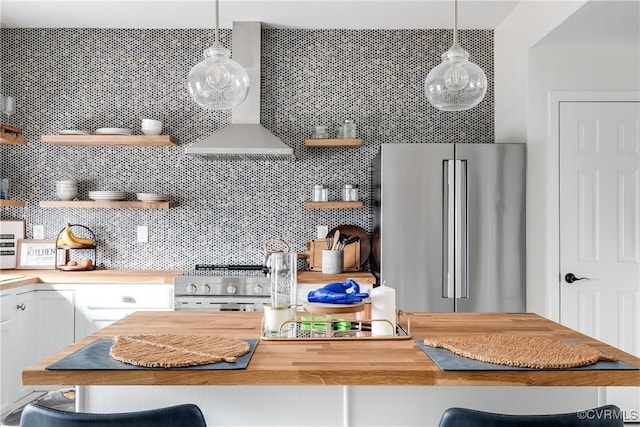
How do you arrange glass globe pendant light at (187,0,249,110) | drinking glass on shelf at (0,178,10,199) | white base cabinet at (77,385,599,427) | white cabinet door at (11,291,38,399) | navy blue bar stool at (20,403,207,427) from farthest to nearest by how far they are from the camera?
drinking glass on shelf at (0,178,10,199) < white cabinet door at (11,291,38,399) < glass globe pendant light at (187,0,249,110) < white base cabinet at (77,385,599,427) < navy blue bar stool at (20,403,207,427)

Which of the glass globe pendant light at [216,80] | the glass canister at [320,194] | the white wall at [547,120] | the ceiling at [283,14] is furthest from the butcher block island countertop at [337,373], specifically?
the ceiling at [283,14]

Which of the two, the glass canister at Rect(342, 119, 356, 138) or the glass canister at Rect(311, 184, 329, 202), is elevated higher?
the glass canister at Rect(342, 119, 356, 138)

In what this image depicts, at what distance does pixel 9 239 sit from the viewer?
4102 mm

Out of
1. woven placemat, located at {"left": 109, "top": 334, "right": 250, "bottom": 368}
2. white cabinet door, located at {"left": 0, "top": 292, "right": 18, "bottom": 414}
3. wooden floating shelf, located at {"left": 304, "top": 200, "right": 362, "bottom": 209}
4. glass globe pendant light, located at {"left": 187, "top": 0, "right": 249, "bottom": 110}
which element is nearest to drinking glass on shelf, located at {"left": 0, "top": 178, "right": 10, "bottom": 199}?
white cabinet door, located at {"left": 0, "top": 292, "right": 18, "bottom": 414}

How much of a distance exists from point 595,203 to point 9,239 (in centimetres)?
426

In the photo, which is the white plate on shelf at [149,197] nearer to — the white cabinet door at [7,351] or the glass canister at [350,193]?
the white cabinet door at [7,351]

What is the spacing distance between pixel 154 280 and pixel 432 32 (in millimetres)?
2837

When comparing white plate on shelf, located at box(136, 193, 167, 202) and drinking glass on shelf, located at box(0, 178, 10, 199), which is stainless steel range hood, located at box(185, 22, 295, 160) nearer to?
white plate on shelf, located at box(136, 193, 167, 202)

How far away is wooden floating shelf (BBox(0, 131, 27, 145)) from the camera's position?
3.78m

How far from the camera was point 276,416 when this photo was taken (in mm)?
1709

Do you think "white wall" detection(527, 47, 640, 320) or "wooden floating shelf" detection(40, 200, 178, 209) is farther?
"wooden floating shelf" detection(40, 200, 178, 209)

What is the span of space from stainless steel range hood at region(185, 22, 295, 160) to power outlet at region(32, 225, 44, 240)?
146cm

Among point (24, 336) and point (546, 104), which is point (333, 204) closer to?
point (546, 104)

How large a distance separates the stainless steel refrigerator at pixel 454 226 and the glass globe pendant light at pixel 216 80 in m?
1.61
